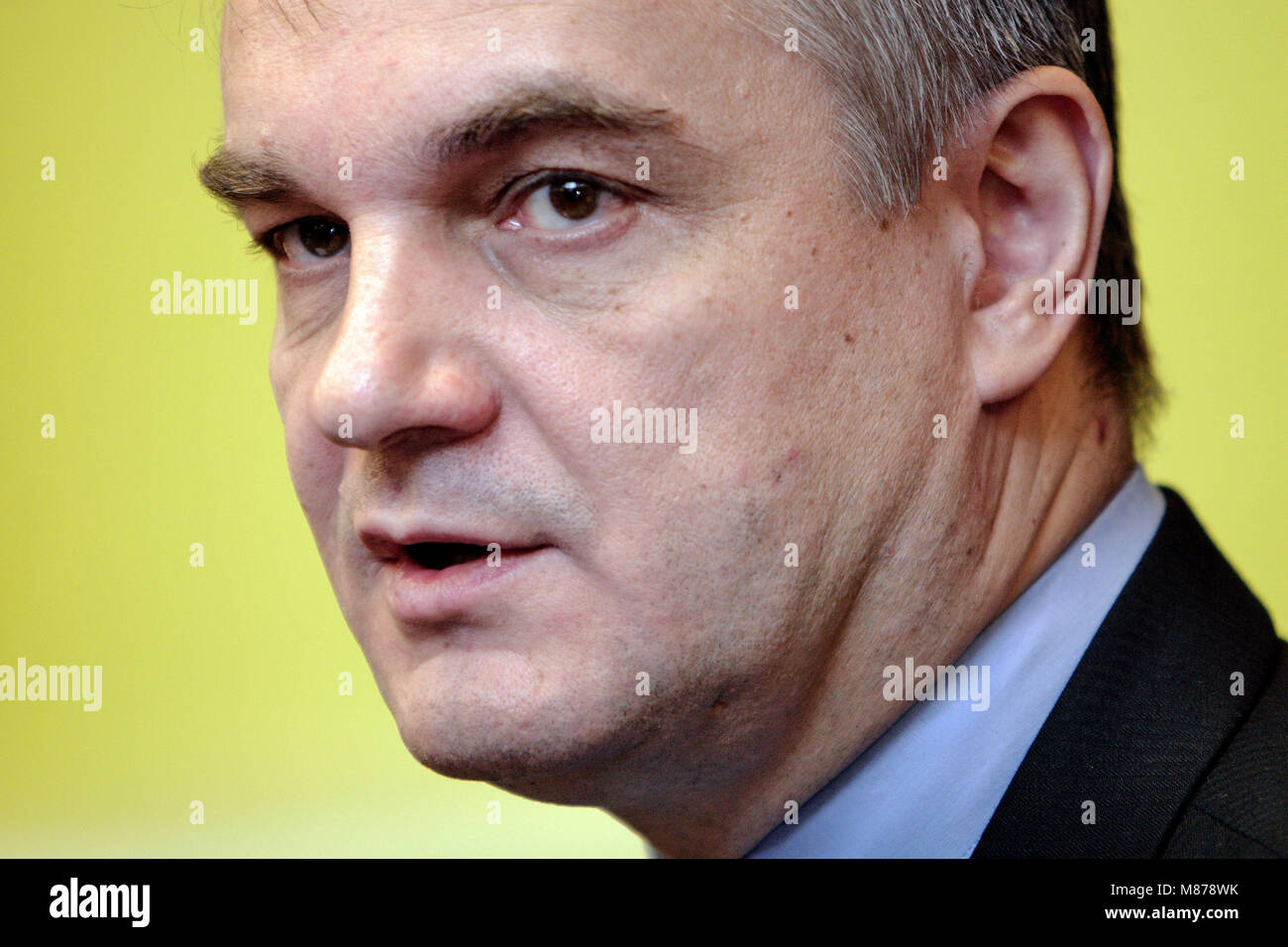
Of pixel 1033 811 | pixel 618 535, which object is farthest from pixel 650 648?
pixel 1033 811

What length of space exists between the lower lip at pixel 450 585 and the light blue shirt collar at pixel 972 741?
360 millimetres

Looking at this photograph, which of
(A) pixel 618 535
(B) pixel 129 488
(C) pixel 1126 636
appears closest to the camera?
(A) pixel 618 535

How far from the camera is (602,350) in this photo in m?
1.09

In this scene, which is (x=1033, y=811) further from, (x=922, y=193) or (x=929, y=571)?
(x=922, y=193)

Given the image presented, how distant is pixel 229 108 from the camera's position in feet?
4.03

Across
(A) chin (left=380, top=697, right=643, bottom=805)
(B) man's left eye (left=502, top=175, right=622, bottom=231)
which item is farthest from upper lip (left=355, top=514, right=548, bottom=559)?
(B) man's left eye (left=502, top=175, right=622, bottom=231)

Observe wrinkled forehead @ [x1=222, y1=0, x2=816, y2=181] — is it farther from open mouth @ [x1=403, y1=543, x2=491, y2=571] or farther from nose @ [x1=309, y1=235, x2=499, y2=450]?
open mouth @ [x1=403, y1=543, x2=491, y2=571]

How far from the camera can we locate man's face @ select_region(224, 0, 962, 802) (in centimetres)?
107

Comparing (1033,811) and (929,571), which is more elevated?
(929,571)

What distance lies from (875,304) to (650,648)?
1.05 ft

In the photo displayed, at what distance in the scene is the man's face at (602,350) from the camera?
1072 mm

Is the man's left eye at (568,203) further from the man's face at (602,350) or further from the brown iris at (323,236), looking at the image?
Result: the brown iris at (323,236)

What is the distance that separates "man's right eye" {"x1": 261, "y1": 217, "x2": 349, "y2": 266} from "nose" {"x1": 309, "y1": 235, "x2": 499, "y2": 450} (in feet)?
0.54
